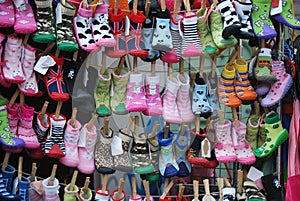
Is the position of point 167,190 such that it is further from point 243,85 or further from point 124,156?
point 243,85

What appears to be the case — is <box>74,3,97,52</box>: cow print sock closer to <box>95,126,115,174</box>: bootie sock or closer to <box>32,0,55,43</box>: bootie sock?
<box>32,0,55,43</box>: bootie sock

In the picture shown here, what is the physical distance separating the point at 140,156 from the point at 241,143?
57 centimetres

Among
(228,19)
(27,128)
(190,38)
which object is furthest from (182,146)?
(27,128)

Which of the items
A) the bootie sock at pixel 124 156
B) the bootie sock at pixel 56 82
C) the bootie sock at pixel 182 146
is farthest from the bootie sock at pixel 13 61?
the bootie sock at pixel 182 146

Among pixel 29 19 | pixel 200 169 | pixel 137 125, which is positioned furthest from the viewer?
pixel 200 169

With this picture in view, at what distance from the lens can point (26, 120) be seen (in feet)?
10.1

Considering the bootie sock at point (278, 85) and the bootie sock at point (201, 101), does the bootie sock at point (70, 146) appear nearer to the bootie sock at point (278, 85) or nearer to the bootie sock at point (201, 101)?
A: the bootie sock at point (201, 101)

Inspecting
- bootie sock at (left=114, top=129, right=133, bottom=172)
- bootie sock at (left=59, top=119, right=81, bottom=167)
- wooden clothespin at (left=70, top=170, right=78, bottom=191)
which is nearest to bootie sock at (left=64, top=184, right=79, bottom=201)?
wooden clothespin at (left=70, top=170, right=78, bottom=191)

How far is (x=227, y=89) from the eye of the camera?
3.20 meters

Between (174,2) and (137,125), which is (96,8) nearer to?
(174,2)

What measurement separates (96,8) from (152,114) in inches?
25.3

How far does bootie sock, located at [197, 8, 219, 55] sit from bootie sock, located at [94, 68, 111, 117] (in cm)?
55

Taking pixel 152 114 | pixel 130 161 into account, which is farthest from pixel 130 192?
pixel 152 114

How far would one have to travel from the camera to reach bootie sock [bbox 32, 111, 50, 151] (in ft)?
10.2
